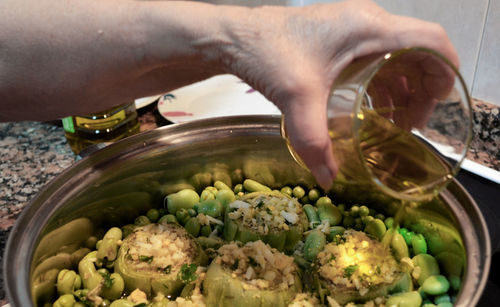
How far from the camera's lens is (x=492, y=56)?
3.84 ft

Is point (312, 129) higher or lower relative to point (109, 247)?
higher

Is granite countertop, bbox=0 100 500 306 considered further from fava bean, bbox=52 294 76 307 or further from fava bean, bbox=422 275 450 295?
fava bean, bbox=422 275 450 295

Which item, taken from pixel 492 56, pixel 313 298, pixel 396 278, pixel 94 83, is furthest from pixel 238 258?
pixel 492 56

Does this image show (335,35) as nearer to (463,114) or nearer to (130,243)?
(463,114)

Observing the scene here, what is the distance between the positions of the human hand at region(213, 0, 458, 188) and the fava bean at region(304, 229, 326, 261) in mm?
309

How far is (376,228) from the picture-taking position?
3.21 feet

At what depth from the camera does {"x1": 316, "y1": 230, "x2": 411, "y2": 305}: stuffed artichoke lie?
2.68 feet

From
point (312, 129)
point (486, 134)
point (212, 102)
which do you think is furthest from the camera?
point (212, 102)

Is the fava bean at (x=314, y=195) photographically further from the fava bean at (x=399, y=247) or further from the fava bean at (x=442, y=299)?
the fava bean at (x=442, y=299)

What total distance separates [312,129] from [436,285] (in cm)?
41

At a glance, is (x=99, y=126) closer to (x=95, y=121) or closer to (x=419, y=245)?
(x=95, y=121)

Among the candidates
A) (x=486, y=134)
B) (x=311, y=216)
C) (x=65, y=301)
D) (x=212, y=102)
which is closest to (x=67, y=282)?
(x=65, y=301)

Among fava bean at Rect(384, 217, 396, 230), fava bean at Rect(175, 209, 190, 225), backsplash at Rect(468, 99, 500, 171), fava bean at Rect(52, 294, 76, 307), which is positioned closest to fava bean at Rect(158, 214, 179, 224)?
fava bean at Rect(175, 209, 190, 225)

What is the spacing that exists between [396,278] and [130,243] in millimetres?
498
